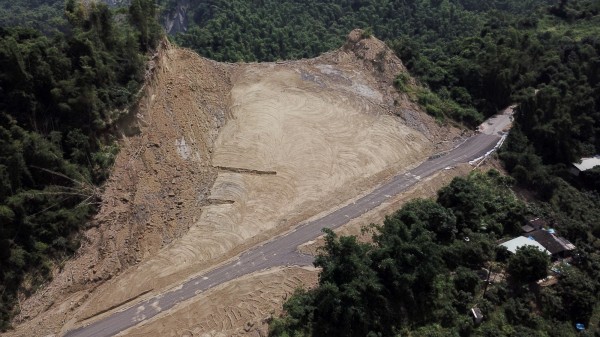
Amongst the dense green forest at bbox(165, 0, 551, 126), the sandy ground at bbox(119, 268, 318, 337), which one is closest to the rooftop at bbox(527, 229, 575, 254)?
the sandy ground at bbox(119, 268, 318, 337)

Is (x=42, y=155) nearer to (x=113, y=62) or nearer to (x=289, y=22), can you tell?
(x=113, y=62)

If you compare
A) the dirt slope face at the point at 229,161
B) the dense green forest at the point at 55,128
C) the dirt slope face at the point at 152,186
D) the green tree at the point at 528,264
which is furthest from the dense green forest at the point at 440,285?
the dense green forest at the point at 55,128

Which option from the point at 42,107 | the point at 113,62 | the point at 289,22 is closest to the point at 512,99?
the point at 113,62

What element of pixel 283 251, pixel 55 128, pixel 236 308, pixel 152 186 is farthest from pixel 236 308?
pixel 55 128

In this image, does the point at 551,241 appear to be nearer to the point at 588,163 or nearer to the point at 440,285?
the point at 440,285

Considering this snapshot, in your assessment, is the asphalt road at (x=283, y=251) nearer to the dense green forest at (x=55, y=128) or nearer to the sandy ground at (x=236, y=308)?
the sandy ground at (x=236, y=308)
